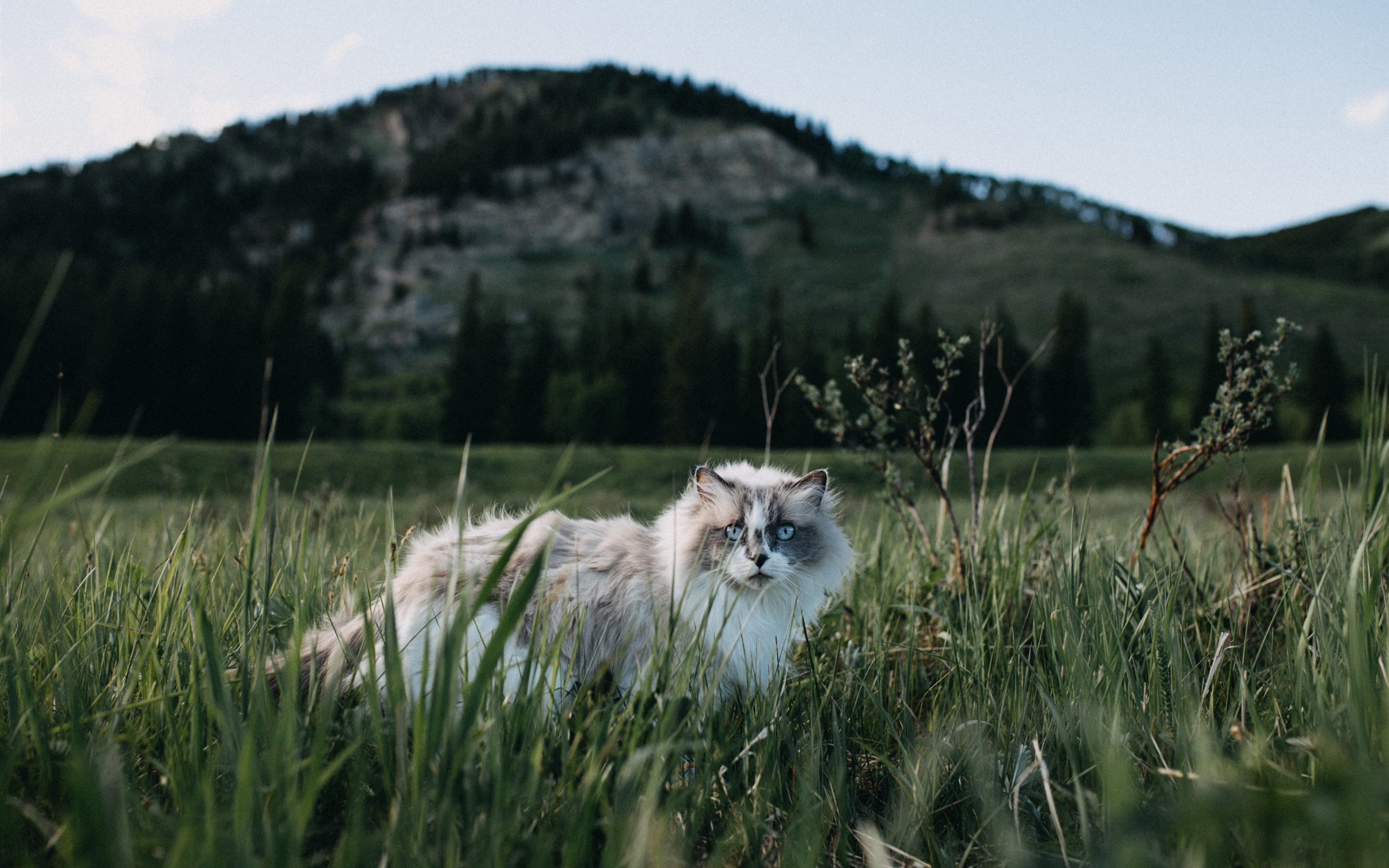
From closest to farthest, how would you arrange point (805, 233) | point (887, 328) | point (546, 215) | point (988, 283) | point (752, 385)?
point (752, 385) → point (887, 328) → point (988, 283) → point (805, 233) → point (546, 215)

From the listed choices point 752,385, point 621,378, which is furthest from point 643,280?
point 752,385

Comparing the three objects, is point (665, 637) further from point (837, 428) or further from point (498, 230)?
point (498, 230)

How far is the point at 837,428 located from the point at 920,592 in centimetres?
94

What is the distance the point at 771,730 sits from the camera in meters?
2.00

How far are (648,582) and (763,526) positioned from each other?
55 centimetres

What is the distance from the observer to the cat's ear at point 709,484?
115 inches

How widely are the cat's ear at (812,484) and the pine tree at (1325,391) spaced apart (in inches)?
1638

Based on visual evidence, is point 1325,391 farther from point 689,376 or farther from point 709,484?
point 709,484

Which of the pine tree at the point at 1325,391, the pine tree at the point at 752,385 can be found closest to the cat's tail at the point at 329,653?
the pine tree at the point at 752,385

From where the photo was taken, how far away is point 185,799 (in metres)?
1.36

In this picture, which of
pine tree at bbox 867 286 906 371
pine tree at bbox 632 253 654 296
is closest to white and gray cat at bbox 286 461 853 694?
pine tree at bbox 867 286 906 371

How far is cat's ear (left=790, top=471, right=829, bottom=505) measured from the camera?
3029mm

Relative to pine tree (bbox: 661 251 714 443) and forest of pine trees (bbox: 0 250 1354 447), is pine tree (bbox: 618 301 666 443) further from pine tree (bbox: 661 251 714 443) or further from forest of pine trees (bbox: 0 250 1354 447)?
pine tree (bbox: 661 251 714 443)

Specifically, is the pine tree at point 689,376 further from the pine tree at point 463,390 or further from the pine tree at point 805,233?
the pine tree at point 805,233
